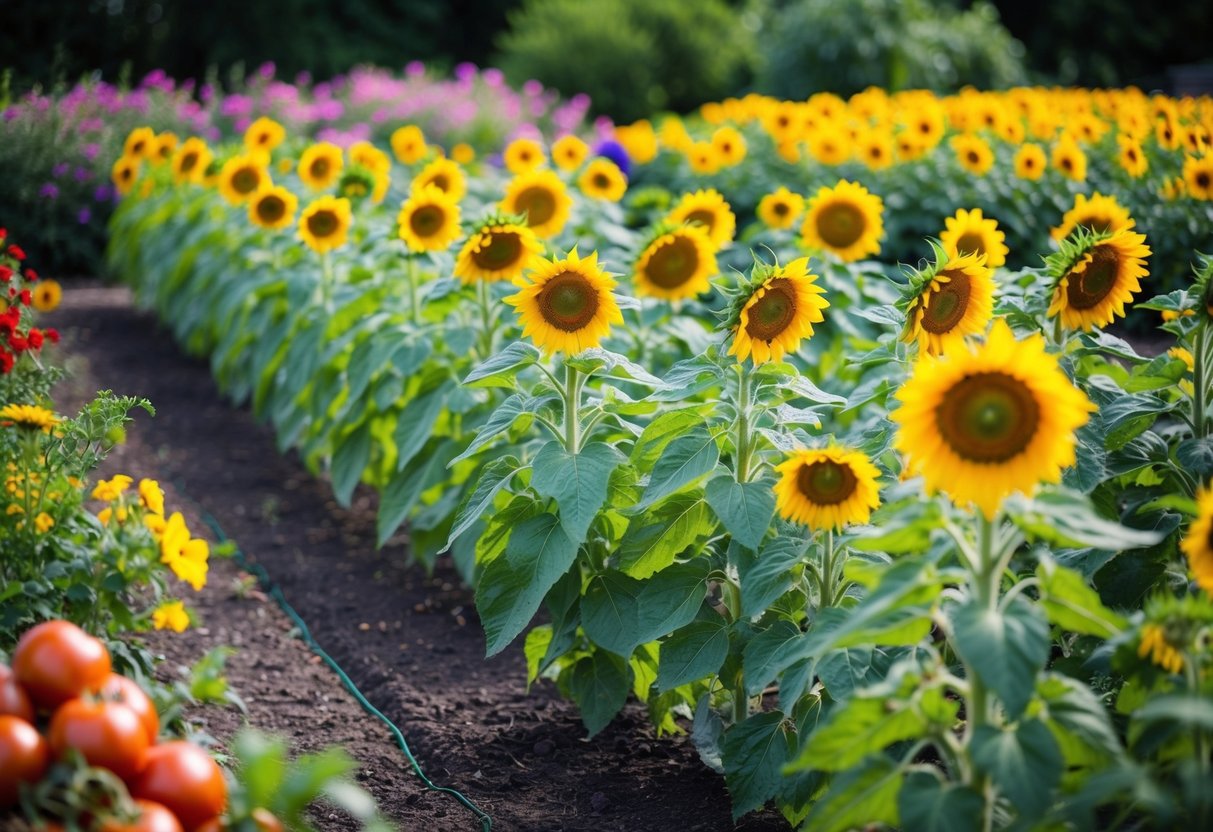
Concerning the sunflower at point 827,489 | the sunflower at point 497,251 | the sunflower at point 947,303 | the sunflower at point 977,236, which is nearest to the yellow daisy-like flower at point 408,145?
the sunflower at point 497,251

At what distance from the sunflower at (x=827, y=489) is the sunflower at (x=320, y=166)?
3.14m

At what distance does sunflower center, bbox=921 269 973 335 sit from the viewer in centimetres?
274

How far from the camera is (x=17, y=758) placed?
1.81m

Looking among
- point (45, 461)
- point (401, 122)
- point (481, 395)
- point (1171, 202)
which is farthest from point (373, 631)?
point (401, 122)

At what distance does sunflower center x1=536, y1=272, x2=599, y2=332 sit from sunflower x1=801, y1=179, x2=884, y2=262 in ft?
5.08

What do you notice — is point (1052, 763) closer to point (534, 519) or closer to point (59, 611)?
point (534, 519)

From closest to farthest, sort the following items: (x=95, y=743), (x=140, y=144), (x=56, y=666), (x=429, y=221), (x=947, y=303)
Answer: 1. (x=95, y=743)
2. (x=56, y=666)
3. (x=947, y=303)
4. (x=429, y=221)
5. (x=140, y=144)

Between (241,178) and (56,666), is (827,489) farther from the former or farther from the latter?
(241,178)

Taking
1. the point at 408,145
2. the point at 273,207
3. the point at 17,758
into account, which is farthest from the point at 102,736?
the point at 408,145

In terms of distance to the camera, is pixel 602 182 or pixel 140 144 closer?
pixel 602 182

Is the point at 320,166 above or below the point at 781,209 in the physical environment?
below

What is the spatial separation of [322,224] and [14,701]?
8.99 feet

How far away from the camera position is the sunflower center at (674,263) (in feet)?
11.5

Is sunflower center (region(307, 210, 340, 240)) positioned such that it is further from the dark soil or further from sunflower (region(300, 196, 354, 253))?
the dark soil
